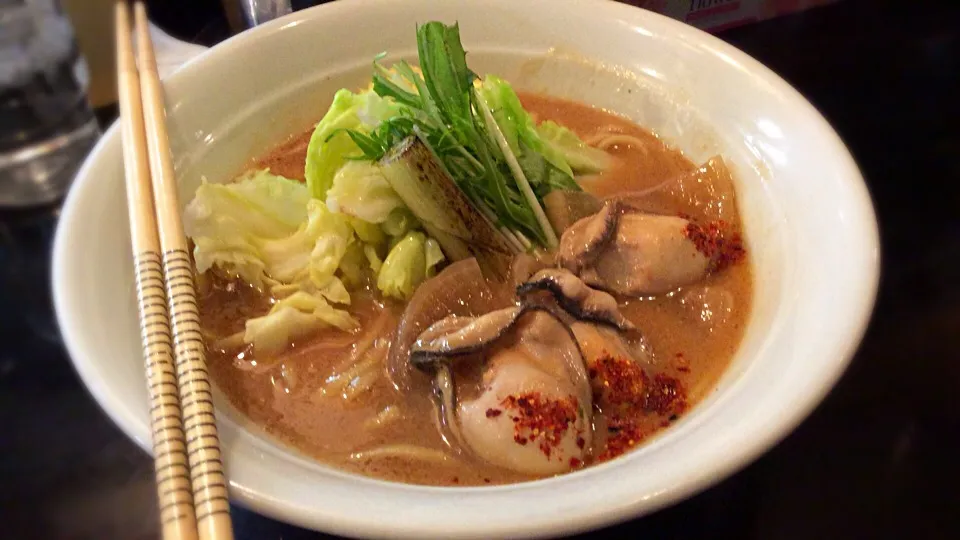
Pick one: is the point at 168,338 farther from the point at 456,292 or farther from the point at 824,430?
the point at 824,430

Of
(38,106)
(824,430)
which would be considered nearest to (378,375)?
(824,430)

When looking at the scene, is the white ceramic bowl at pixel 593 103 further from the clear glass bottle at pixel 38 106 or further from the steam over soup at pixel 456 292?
the clear glass bottle at pixel 38 106

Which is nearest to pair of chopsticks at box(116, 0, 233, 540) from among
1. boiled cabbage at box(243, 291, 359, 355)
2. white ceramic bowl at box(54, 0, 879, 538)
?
white ceramic bowl at box(54, 0, 879, 538)

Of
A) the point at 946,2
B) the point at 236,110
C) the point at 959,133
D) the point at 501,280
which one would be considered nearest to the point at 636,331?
the point at 501,280

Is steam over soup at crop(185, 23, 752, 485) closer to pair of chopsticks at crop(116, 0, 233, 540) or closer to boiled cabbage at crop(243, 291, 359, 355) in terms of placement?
boiled cabbage at crop(243, 291, 359, 355)

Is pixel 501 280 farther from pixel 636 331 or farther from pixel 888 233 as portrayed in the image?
pixel 888 233

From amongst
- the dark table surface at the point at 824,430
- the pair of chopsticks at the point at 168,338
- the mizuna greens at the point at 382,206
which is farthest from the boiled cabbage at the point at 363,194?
the dark table surface at the point at 824,430
